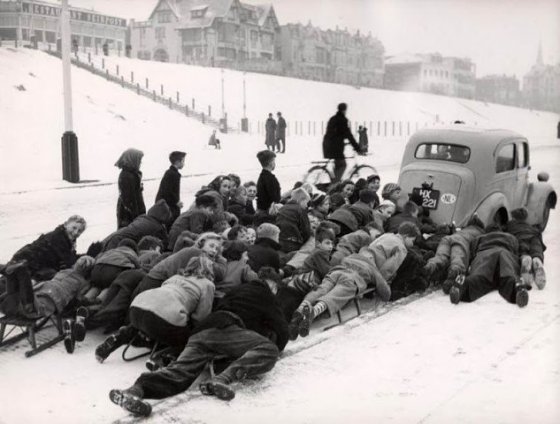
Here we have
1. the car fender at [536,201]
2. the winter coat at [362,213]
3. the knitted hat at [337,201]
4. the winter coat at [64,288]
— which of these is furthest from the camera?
the car fender at [536,201]

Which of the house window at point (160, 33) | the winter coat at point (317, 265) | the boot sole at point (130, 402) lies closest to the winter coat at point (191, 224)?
the winter coat at point (317, 265)

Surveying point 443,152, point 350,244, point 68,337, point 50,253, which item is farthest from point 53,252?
point 443,152

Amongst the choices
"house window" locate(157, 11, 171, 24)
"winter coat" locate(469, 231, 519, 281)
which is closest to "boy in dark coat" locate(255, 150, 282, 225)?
"winter coat" locate(469, 231, 519, 281)

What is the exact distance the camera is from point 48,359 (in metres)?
5.77

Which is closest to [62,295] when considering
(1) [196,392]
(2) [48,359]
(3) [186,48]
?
(2) [48,359]

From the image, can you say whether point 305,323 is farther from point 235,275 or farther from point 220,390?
point 220,390

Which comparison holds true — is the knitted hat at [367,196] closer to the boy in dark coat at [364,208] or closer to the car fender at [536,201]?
the boy in dark coat at [364,208]

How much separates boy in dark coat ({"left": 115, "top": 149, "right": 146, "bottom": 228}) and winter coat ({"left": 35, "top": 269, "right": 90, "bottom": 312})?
311 centimetres

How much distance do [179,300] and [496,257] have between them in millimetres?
3884

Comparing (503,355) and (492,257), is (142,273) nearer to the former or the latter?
(503,355)

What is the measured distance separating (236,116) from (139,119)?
12211 millimetres

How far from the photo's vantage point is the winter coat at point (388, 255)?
742 centimetres

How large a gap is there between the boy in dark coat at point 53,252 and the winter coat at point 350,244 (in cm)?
282

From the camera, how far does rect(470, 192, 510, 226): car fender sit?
9.96 meters
